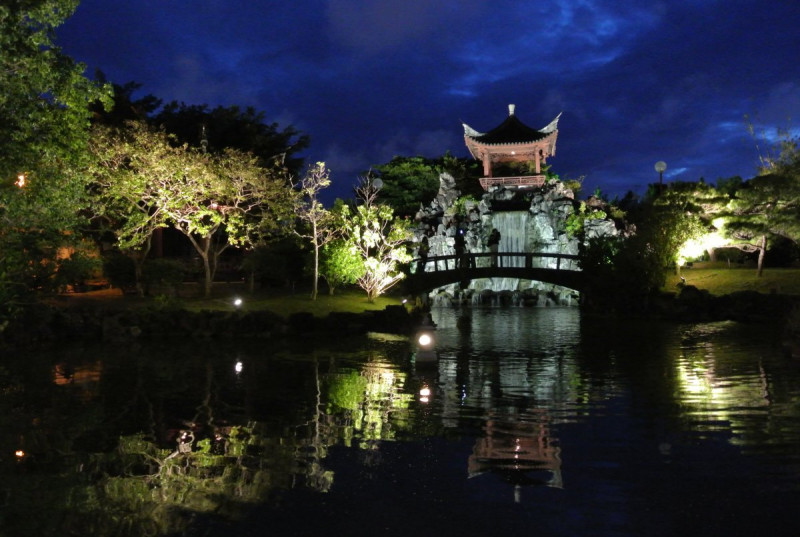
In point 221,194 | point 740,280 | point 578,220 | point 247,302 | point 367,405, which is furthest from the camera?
point 578,220

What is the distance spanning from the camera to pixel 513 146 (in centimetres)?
4356

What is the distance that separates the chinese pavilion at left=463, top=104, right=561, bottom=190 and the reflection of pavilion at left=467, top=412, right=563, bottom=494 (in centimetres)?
3506

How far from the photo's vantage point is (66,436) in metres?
8.28

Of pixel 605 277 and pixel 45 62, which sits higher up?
pixel 45 62

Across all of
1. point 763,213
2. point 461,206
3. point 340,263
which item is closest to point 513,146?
point 461,206

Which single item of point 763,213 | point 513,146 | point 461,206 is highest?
point 513,146

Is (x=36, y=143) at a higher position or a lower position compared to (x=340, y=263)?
higher

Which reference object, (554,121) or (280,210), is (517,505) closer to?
(280,210)

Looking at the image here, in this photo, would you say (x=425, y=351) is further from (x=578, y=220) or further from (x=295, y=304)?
(x=578, y=220)

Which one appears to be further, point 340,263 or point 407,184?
point 407,184

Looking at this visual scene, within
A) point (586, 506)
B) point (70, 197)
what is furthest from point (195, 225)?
point (586, 506)

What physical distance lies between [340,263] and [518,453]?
63.9ft

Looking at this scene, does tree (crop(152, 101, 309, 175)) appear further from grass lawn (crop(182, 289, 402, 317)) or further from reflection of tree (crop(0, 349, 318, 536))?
reflection of tree (crop(0, 349, 318, 536))

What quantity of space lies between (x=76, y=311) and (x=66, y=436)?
12.6 meters
